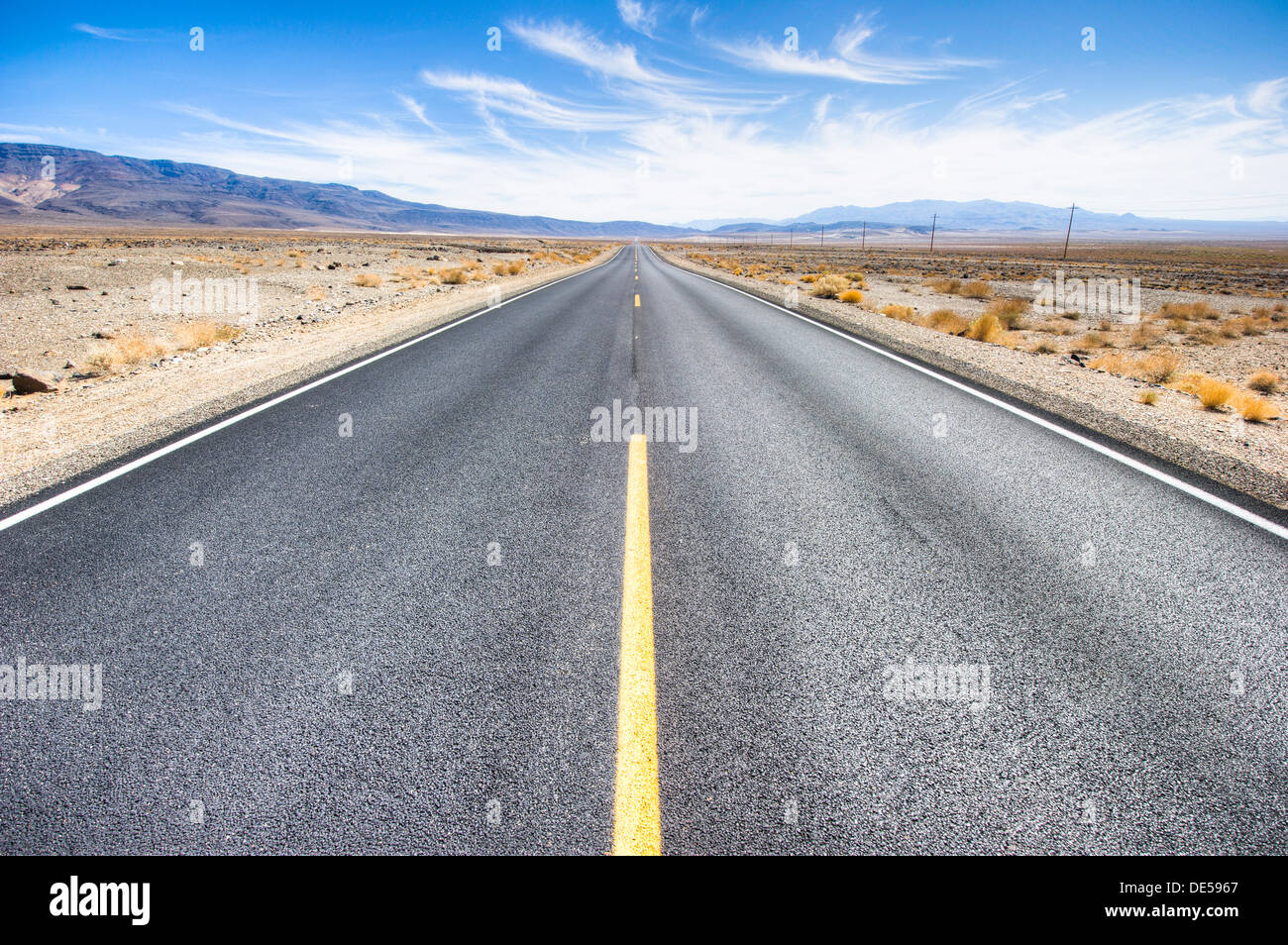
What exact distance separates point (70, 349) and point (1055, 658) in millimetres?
16544

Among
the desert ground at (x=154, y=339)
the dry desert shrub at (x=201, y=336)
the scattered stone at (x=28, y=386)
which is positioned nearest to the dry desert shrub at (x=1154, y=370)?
the desert ground at (x=154, y=339)

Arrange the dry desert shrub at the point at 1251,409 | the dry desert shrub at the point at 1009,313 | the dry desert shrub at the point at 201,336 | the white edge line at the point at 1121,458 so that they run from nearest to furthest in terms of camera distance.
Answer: the white edge line at the point at 1121,458 < the dry desert shrub at the point at 1251,409 < the dry desert shrub at the point at 201,336 < the dry desert shrub at the point at 1009,313

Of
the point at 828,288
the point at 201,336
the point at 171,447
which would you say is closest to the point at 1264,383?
the point at 828,288

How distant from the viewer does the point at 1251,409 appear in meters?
7.37

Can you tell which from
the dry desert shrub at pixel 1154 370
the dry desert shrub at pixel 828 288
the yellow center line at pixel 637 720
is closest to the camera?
the yellow center line at pixel 637 720

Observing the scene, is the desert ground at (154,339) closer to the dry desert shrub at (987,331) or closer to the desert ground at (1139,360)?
the desert ground at (1139,360)

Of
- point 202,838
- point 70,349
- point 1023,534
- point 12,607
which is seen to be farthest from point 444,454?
point 70,349

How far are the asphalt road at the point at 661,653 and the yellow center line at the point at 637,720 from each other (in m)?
0.05

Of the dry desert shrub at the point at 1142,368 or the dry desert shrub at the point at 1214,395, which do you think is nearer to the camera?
the dry desert shrub at the point at 1214,395

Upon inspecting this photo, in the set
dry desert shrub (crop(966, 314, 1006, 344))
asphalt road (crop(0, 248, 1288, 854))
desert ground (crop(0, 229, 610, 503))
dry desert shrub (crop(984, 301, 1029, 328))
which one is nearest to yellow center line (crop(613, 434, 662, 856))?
asphalt road (crop(0, 248, 1288, 854))

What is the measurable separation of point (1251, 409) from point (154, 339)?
18.7m

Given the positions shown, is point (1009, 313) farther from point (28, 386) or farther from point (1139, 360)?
point (28, 386)

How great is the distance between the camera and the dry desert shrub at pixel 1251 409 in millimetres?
7301
